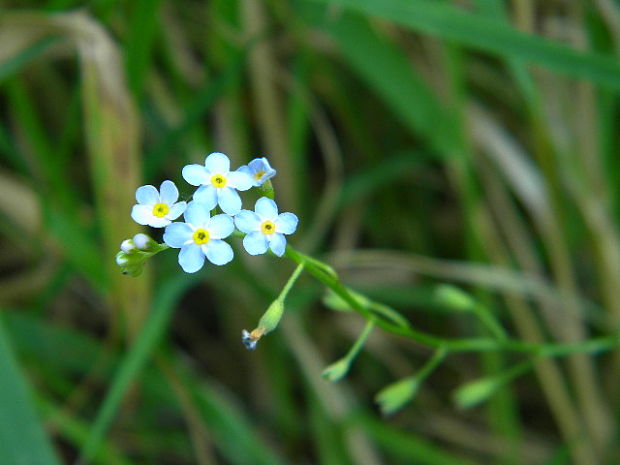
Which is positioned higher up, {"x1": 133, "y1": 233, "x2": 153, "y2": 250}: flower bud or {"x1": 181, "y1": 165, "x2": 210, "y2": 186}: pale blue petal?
{"x1": 181, "y1": 165, "x2": 210, "y2": 186}: pale blue petal

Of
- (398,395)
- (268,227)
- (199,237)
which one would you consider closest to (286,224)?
(268,227)

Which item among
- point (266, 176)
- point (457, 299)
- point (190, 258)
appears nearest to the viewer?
point (190, 258)

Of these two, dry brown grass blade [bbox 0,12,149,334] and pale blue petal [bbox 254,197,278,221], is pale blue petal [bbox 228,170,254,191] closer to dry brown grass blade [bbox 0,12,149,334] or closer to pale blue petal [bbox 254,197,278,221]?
pale blue petal [bbox 254,197,278,221]

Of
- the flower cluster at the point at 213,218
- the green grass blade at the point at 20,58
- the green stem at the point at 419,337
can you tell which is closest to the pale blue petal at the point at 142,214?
the flower cluster at the point at 213,218

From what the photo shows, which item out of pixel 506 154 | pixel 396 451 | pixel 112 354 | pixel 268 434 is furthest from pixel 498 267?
pixel 112 354

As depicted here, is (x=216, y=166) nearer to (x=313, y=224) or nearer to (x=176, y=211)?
(x=176, y=211)

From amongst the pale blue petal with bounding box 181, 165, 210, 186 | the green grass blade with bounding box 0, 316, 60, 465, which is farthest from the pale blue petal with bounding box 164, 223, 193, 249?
the green grass blade with bounding box 0, 316, 60, 465
